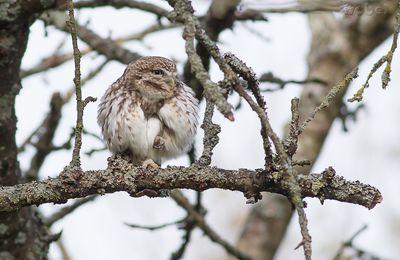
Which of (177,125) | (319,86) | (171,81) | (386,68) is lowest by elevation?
(386,68)

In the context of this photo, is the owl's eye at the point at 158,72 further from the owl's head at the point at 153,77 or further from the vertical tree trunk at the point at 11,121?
the vertical tree trunk at the point at 11,121

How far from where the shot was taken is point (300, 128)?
3.14 m

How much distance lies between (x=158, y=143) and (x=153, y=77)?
0.53 metres

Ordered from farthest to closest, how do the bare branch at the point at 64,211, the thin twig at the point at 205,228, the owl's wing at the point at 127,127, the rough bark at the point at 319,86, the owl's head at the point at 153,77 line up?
the rough bark at the point at 319,86 < the thin twig at the point at 205,228 < the bare branch at the point at 64,211 < the owl's head at the point at 153,77 < the owl's wing at the point at 127,127

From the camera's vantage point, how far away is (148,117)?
470 centimetres

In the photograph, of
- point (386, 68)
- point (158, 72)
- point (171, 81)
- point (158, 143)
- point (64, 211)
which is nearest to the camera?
point (386, 68)

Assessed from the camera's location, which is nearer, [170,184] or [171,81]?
[170,184]

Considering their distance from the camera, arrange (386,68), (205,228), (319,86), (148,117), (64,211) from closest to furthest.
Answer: (386,68) < (148,117) < (64,211) < (205,228) < (319,86)

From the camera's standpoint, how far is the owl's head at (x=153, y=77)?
15.9 ft

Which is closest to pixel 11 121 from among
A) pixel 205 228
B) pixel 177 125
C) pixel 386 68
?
pixel 177 125

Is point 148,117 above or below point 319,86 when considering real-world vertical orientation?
below

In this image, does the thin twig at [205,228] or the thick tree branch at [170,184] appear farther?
the thin twig at [205,228]

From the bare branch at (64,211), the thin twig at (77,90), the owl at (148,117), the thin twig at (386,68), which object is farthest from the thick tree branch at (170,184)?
the bare branch at (64,211)

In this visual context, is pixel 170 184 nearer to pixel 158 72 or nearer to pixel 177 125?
pixel 177 125
